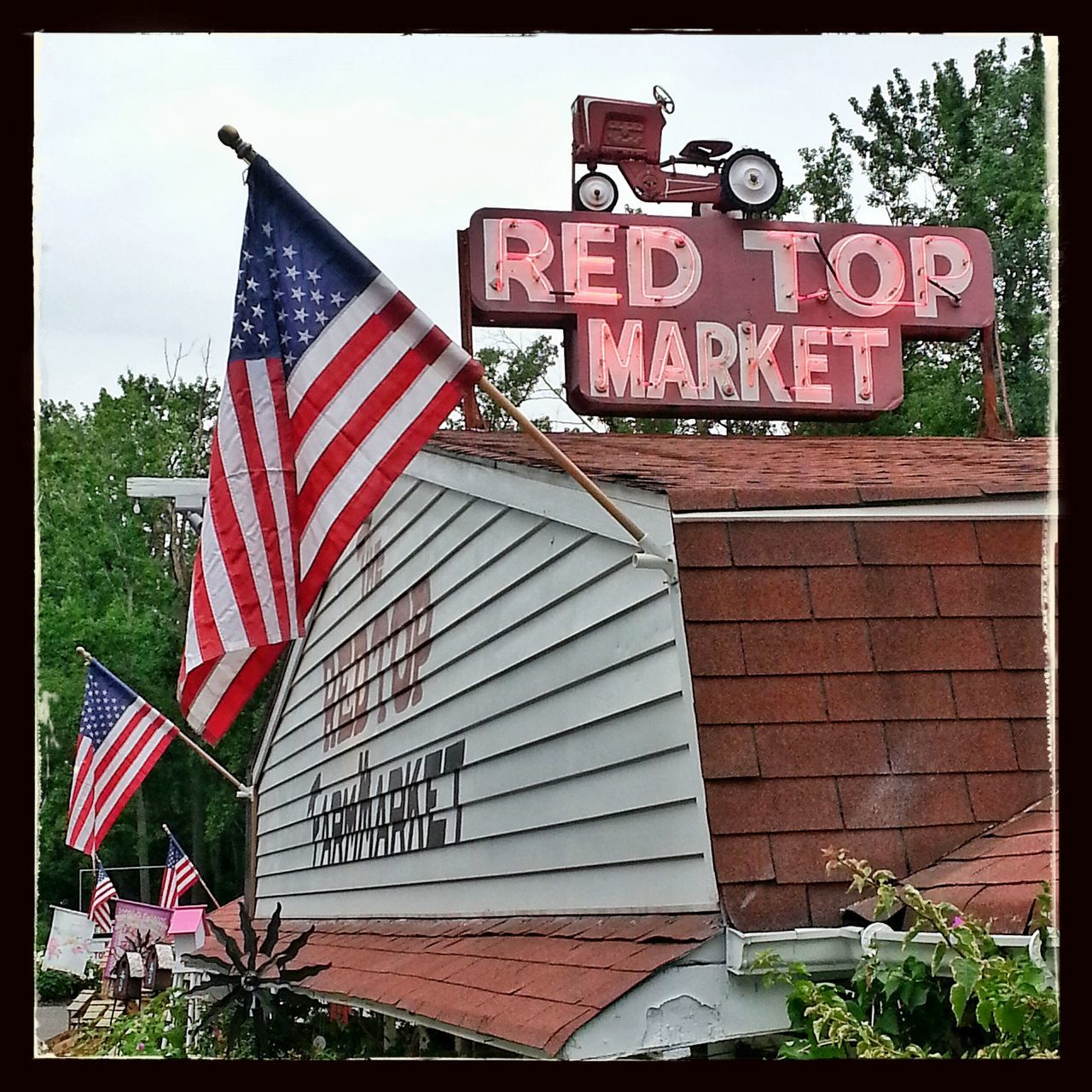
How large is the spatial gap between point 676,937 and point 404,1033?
4.31m

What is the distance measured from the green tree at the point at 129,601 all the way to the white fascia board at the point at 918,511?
26.2 metres

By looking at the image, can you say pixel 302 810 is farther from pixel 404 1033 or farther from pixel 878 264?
pixel 878 264

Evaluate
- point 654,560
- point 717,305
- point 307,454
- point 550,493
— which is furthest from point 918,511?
point 717,305

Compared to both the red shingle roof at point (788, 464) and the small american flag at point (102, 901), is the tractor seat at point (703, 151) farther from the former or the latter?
the small american flag at point (102, 901)

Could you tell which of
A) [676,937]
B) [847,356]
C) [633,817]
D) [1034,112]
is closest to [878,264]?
[847,356]

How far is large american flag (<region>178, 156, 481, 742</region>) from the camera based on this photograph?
475cm

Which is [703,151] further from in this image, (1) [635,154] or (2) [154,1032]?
(2) [154,1032]

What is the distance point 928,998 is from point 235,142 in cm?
350

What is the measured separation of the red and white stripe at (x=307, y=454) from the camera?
4750mm

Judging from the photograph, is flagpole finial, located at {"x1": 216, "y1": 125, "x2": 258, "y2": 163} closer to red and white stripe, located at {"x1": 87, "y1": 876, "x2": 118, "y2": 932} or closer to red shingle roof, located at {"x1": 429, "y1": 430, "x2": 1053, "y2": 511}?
red shingle roof, located at {"x1": 429, "y1": 430, "x2": 1053, "y2": 511}

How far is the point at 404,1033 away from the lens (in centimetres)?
864

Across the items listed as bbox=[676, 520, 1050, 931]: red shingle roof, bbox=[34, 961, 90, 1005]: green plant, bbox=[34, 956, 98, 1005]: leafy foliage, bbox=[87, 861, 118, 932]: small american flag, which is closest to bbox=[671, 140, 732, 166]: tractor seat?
bbox=[676, 520, 1050, 931]: red shingle roof

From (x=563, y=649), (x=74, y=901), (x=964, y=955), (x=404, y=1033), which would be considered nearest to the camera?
A: (x=964, y=955)

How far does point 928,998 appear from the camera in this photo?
455 cm
